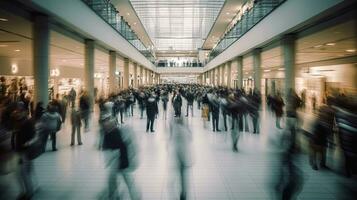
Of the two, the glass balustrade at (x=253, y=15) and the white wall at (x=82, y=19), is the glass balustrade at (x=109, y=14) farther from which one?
the glass balustrade at (x=253, y=15)

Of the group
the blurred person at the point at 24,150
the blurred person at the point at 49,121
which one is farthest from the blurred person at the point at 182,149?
the blurred person at the point at 49,121

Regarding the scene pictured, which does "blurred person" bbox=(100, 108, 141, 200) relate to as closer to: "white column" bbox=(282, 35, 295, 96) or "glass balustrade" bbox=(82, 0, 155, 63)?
"white column" bbox=(282, 35, 295, 96)

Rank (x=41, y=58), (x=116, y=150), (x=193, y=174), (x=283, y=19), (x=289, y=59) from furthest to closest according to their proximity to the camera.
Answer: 1. (x=289, y=59)
2. (x=283, y=19)
3. (x=41, y=58)
4. (x=193, y=174)
5. (x=116, y=150)

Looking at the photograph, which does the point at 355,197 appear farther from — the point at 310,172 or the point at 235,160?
the point at 235,160

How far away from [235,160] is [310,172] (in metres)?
2.08

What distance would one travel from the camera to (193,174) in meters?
7.47

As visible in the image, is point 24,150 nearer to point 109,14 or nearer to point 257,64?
point 109,14

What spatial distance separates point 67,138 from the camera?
12297 mm

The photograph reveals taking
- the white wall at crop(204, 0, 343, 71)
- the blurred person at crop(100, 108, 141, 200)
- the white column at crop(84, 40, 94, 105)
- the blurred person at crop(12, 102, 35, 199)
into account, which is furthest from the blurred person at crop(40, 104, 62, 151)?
the white column at crop(84, 40, 94, 105)

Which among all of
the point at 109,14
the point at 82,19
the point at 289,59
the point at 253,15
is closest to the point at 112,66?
the point at 109,14

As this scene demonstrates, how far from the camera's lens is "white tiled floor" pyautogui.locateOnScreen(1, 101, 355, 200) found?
6.18 metres

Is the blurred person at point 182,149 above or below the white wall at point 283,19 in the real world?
below

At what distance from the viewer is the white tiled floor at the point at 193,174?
20.3ft

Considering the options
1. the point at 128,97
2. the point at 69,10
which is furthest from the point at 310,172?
the point at 128,97
